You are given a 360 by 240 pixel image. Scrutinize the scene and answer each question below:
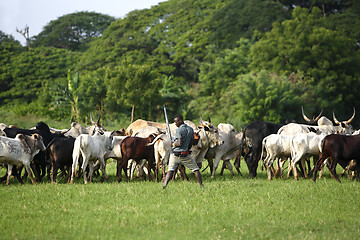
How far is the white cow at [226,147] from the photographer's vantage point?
14.7 meters

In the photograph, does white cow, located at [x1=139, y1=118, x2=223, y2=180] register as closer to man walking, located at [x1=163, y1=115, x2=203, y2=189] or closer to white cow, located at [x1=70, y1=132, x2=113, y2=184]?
white cow, located at [x1=70, y1=132, x2=113, y2=184]

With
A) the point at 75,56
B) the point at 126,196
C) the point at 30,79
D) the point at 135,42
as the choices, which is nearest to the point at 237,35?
the point at 135,42

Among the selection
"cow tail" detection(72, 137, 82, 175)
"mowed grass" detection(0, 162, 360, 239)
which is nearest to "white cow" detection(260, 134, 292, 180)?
"mowed grass" detection(0, 162, 360, 239)

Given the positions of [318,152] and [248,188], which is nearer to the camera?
[248,188]

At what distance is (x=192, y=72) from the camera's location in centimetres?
4625

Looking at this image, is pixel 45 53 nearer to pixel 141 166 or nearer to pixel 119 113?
pixel 119 113

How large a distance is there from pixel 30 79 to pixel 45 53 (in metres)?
4.07

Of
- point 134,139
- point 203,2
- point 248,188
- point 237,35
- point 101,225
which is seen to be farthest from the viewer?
point 203,2

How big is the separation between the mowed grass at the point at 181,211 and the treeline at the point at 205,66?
1970 cm

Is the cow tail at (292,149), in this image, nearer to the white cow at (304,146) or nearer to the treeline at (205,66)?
the white cow at (304,146)

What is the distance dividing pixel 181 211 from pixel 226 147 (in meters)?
6.47

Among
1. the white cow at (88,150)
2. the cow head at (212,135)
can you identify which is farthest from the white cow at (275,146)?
the white cow at (88,150)

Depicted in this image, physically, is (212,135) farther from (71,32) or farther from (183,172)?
(71,32)

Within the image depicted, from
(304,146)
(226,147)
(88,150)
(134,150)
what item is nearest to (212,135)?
(226,147)
